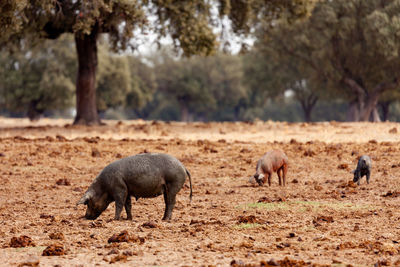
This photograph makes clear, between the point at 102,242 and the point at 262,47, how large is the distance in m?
41.5

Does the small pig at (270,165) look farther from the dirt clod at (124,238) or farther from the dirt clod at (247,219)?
the dirt clod at (124,238)

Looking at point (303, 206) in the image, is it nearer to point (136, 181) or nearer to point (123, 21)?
point (136, 181)

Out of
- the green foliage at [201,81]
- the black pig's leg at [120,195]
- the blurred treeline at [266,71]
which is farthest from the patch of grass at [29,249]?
the green foliage at [201,81]

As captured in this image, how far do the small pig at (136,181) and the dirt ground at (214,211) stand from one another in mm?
322

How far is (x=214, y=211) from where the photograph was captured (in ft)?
30.4

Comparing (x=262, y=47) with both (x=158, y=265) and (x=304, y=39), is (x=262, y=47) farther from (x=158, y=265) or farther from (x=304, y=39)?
(x=158, y=265)

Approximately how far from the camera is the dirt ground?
6.32 meters

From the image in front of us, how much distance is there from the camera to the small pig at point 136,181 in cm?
816

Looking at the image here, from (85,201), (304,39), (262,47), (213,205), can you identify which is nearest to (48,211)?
(85,201)

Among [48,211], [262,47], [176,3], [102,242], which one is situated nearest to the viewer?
[102,242]

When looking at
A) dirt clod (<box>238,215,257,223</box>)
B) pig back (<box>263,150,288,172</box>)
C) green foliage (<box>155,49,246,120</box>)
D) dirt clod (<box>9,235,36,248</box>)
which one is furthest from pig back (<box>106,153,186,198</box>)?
green foliage (<box>155,49,246,120</box>)

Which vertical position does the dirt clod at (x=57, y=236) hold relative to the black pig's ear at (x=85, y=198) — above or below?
below

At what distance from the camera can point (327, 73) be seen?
44.5 metres

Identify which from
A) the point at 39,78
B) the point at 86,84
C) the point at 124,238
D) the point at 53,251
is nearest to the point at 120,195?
the point at 124,238
